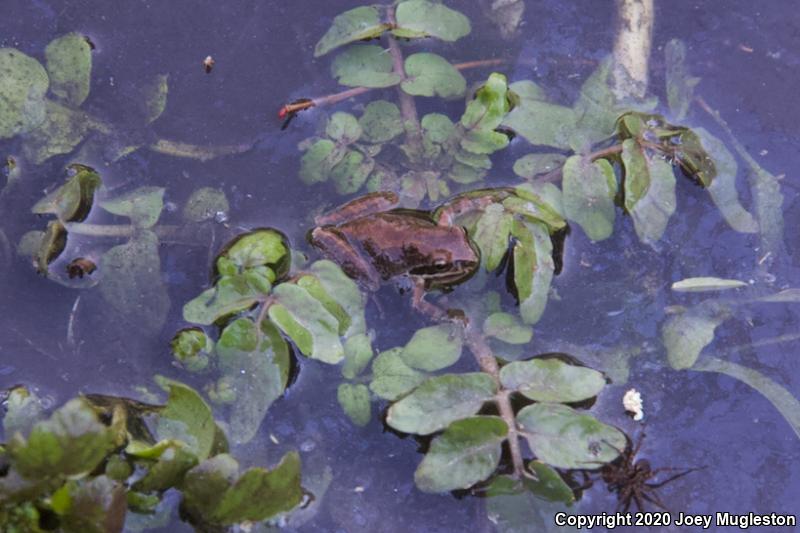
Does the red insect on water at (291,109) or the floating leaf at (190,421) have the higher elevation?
the red insect on water at (291,109)

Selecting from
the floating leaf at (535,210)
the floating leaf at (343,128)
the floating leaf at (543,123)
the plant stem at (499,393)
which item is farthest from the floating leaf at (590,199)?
the floating leaf at (343,128)

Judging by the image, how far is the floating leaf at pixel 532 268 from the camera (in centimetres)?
254

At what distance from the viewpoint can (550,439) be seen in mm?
2314

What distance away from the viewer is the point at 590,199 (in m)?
2.69

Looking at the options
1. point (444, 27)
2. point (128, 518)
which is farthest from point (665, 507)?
point (444, 27)

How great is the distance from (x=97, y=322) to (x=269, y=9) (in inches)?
50.6

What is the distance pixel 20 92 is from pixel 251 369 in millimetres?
1310

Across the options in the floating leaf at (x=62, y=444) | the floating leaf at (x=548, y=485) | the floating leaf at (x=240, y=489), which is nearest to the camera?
the floating leaf at (x=62, y=444)

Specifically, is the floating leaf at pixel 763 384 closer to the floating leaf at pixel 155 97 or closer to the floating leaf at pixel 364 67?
the floating leaf at pixel 364 67

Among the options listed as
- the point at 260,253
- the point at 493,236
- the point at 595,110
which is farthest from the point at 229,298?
the point at 595,110

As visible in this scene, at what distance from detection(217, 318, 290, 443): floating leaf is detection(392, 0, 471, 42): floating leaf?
120cm

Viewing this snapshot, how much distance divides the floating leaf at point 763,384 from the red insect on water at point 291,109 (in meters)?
1.55

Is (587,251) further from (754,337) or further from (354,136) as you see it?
(354,136)

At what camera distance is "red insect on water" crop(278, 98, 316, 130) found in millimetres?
2904
